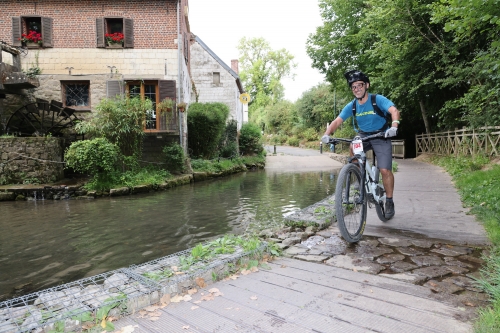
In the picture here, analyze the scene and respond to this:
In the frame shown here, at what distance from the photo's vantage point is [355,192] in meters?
3.77

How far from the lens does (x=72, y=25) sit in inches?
572

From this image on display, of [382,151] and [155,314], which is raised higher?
[382,151]

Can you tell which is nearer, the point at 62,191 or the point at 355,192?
the point at 355,192

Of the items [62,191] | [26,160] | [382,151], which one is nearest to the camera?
[382,151]

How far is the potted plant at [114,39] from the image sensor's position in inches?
576

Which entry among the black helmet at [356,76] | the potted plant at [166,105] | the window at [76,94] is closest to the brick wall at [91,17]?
the window at [76,94]

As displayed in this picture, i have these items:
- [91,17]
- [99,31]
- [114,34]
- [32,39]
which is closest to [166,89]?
[114,34]

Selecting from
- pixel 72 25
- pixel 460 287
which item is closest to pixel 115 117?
pixel 72 25

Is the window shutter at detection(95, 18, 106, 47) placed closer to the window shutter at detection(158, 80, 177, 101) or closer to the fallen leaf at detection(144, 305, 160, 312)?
the window shutter at detection(158, 80, 177, 101)

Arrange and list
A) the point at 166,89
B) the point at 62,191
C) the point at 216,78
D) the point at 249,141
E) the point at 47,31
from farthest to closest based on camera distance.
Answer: the point at 216,78
the point at 249,141
the point at 166,89
the point at 47,31
the point at 62,191

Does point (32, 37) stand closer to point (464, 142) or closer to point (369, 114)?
point (369, 114)

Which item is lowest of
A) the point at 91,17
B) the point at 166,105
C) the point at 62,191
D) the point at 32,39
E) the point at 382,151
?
the point at 62,191

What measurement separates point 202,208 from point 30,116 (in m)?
10.4

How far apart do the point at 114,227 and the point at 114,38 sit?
10.9 metres
